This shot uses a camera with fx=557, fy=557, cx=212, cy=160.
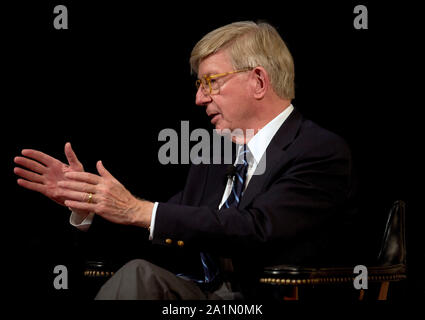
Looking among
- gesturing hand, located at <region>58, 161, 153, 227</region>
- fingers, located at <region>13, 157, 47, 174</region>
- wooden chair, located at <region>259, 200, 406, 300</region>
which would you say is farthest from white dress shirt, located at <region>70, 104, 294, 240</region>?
wooden chair, located at <region>259, 200, 406, 300</region>

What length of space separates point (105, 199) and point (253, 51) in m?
1.12

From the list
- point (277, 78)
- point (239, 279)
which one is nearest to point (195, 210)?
point (239, 279)

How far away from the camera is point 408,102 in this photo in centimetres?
337

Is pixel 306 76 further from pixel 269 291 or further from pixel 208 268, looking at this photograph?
pixel 269 291

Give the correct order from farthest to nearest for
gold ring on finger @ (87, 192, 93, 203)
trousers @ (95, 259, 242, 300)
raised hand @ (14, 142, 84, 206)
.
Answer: raised hand @ (14, 142, 84, 206) < gold ring on finger @ (87, 192, 93, 203) < trousers @ (95, 259, 242, 300)

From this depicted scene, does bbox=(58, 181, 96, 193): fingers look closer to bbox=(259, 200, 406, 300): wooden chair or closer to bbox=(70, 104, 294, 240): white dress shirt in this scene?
bbox=(70, 104, 294, 240): white dress shirt

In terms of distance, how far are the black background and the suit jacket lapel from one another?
84 centimetres

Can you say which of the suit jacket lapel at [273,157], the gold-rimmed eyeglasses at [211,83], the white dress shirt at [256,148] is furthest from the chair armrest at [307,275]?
the gold-rimmed eyeglasses at [211,83]

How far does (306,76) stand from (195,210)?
62.4 inches

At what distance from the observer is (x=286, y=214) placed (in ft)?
7.39

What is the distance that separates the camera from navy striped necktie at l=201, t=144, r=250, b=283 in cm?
250

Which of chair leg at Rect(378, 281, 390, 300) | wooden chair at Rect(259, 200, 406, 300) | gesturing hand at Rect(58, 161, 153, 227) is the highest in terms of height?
gesturing hand at Rect(58, 161, 153, 227)

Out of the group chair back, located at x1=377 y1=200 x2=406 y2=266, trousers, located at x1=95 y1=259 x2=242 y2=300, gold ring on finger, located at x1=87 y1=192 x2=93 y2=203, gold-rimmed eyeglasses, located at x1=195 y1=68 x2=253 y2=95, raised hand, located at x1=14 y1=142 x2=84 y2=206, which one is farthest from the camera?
gold-rimmed eyeglasses, located at x1=195 y1=68 x2=253 y2=95

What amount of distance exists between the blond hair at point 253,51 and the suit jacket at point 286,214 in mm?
197
